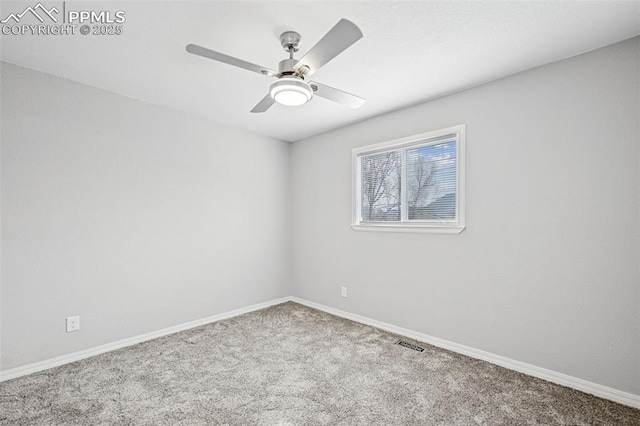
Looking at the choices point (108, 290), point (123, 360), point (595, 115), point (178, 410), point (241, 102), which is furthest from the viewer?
point (241, 102)

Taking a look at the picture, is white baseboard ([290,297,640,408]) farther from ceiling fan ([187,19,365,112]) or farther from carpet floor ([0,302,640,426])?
ceiling fan ([187,19,365,112])

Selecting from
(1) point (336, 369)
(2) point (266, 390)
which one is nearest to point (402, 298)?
(1) point (336, 369)

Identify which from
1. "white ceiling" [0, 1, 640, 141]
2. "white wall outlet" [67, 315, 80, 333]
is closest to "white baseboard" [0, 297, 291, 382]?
"white wall outlet" [67, 315, 80, 333]

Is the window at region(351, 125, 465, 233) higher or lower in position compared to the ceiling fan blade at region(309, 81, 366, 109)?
lower

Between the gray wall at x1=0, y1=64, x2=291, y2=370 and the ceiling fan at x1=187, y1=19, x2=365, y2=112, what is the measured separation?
171 cm

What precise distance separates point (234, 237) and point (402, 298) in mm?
2155

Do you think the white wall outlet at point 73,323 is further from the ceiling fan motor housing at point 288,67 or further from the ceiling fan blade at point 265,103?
the ceiling fan motor housing at point 288,67

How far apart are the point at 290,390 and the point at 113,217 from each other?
2.24 m

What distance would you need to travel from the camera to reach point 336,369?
244cm

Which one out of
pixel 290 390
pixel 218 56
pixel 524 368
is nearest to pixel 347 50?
pixel 218 56

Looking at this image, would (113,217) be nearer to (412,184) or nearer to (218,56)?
(218,56)

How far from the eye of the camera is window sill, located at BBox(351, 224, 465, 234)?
110 inches

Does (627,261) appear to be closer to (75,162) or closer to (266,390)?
Answer: (266,390)

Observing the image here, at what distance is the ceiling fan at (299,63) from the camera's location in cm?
151
